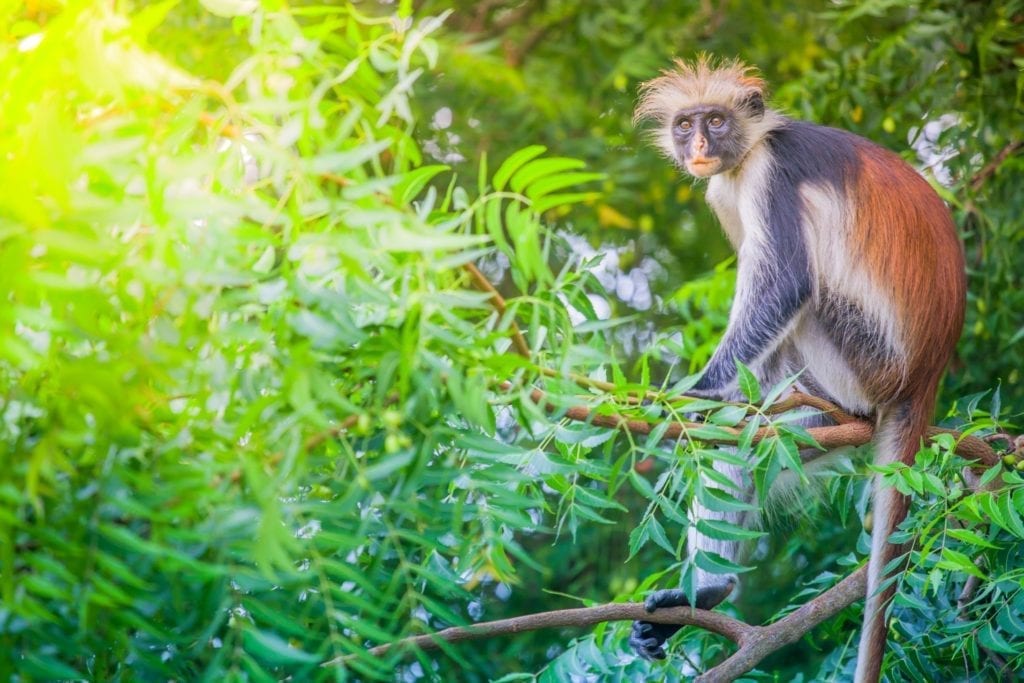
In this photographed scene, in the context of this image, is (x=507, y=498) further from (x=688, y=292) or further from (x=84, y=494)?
(x=688, y=292)

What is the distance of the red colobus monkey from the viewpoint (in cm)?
430

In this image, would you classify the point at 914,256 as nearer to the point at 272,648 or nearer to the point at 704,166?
the point at 704,166

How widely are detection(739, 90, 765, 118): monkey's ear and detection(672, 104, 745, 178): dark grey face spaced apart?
0.06 metres

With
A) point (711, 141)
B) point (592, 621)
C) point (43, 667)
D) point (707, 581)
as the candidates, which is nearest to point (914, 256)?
point (711, 141)

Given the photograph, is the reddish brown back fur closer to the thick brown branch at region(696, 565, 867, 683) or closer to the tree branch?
the thick brown branch at region(696, 565, 867, 683)

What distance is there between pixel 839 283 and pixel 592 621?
200 cm

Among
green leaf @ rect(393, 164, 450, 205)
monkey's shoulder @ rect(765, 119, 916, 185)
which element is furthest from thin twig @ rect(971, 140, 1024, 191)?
green leaf @ rect(393, 164, 450, 205)

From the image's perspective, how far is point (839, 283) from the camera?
4625 millimetres

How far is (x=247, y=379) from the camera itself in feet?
5.71

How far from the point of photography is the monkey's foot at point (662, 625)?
3809 millimetres

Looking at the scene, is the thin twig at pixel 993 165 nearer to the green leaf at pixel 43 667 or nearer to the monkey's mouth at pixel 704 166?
the monkey's mouth at pixel 704 166

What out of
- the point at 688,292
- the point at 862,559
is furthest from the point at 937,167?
the point at 862,559

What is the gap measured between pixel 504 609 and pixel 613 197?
2.32 meters

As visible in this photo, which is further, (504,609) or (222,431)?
(504,609)
